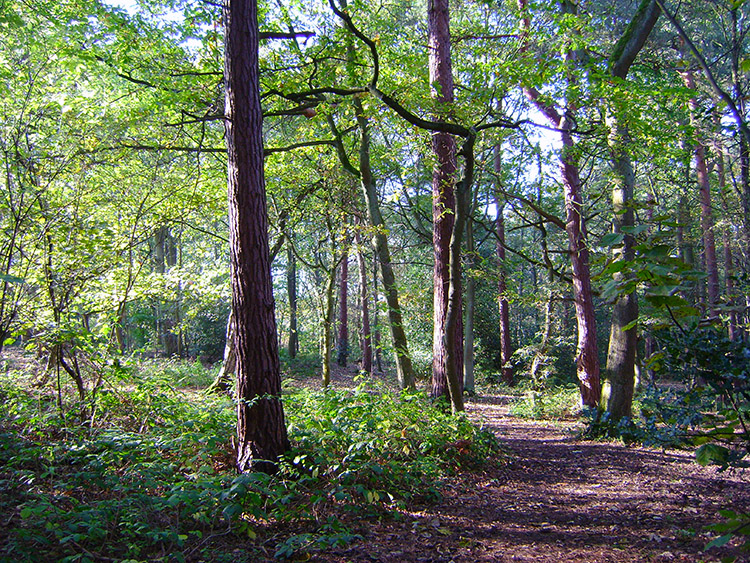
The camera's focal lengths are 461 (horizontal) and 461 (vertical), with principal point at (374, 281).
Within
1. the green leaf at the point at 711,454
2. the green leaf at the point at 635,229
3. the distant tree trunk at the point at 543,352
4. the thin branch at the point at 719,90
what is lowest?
the distant tree trunk at the point at 543,352

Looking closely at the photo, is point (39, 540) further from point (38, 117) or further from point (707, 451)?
point (38, 117)

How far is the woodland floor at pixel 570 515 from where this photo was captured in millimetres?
3203

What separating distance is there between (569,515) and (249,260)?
12.2 feet

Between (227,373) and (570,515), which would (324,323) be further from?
(570,515)

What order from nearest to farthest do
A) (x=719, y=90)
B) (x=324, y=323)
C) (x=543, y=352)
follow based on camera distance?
(x=719, y=90)
(x=324, y=323)
(x=543, y=352)

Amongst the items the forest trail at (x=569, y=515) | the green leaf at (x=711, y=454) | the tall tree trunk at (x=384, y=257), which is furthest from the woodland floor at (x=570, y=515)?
the tall tree trunk at (x=384, y=257)

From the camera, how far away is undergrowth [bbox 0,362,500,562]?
298 centimetres

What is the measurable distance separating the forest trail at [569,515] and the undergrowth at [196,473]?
29 centimetres

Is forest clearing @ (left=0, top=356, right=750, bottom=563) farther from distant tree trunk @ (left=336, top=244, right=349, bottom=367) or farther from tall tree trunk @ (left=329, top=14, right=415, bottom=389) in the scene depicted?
distant tree trunk @ (left=336, top=244, right=349, bottom=367)

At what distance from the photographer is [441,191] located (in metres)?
7.13

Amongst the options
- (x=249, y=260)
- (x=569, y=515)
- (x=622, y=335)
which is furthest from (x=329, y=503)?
(x=622, y=335)

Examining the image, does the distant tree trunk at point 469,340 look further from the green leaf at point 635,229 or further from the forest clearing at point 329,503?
the green leaf at point 635,229

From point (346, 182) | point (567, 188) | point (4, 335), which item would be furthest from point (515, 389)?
point (4, 335)

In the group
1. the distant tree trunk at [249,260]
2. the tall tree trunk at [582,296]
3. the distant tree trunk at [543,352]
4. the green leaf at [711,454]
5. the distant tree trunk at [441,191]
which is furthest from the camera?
the distant tree trunk at [543,352]
